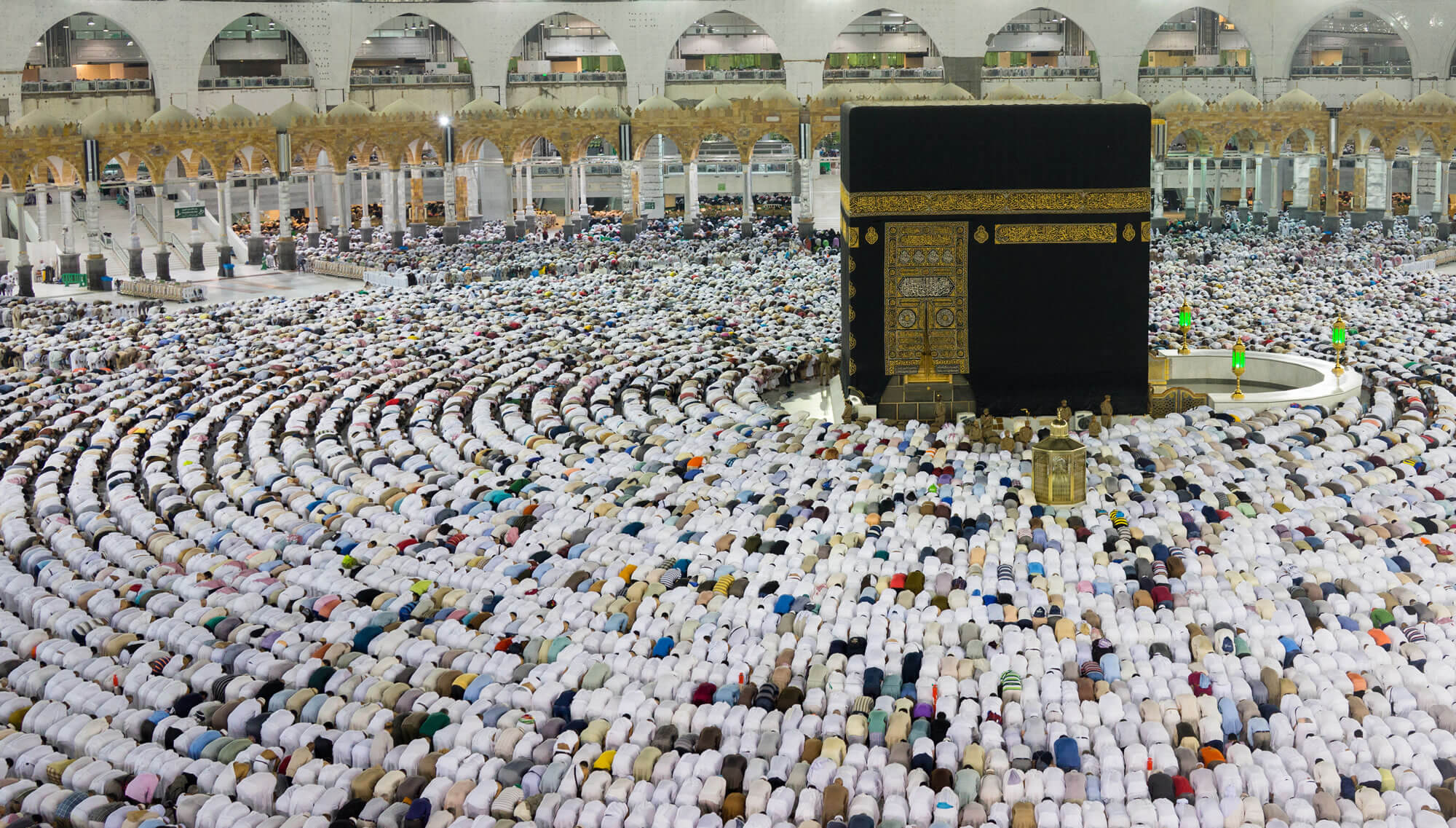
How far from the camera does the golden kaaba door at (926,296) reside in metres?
11.5

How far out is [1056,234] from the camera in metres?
11.5

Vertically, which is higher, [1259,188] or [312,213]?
[1259,188]

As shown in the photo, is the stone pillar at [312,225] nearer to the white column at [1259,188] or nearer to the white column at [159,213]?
the white column at [159,213]

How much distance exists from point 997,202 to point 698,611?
5404 mm

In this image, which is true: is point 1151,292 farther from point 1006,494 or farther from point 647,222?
point 647,222

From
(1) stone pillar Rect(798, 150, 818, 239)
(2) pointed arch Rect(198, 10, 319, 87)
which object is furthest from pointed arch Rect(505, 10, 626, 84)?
(1) stone pillar Rect(798, 150, 818, 239)

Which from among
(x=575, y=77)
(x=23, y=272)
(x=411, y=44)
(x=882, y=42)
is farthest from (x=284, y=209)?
(x=882, y=42)

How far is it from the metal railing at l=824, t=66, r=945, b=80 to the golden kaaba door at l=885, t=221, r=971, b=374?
68.6ft

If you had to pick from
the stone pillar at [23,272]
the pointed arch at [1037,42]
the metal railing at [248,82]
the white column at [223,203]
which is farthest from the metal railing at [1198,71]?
the stone pillar at [23,272]

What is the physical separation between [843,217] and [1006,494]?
148 inches

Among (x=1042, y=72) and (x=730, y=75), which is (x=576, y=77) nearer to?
(x=730, y=75)

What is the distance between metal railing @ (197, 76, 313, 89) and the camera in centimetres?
2850

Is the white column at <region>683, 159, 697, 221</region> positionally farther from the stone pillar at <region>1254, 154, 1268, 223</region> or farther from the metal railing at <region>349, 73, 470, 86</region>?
the stone pillar at <region>1254, 154, 1268, 223</region>

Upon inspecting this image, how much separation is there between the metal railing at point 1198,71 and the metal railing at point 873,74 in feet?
14.5
